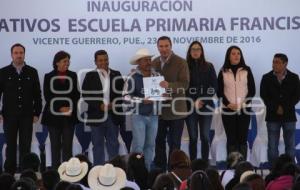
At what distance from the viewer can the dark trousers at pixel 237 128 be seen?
941 cm

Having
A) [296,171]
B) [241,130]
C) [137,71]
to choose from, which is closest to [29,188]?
[296,171]

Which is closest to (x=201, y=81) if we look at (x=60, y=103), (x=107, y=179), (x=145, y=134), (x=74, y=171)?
(x=145, y=134)

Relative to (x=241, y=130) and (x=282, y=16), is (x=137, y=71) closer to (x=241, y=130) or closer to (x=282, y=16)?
(x=241, y=130)

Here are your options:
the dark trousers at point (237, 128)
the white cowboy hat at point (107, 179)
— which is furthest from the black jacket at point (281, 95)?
the white cowboy hat at point (107, 179)

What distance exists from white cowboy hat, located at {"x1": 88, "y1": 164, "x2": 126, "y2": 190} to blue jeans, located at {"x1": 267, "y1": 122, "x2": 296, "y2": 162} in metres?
3.68

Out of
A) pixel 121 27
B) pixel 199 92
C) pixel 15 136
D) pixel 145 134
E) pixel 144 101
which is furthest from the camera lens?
pixel 121 27

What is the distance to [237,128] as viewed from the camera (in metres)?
9.45

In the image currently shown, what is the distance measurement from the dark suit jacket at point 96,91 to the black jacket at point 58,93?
0.15m

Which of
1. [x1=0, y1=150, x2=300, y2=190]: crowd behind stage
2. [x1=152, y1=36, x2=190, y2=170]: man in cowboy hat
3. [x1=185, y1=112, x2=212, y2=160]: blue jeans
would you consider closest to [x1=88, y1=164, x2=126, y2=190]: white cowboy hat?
[x1=0, y1=150, x2=300, y2=190]: crowd behind stage

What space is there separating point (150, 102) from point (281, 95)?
5.50ft

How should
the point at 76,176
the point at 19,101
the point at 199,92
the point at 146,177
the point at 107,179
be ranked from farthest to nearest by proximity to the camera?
the point at 199,92 → the point at 19,101 → the point at 146,177 → the point at 76,176 → the point at 107,179

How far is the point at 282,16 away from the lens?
992 centimetres

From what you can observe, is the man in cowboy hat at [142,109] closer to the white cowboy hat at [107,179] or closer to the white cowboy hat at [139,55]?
the white cowboy hat at [139,55]

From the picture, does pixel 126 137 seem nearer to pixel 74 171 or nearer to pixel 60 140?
pixel 60 140
